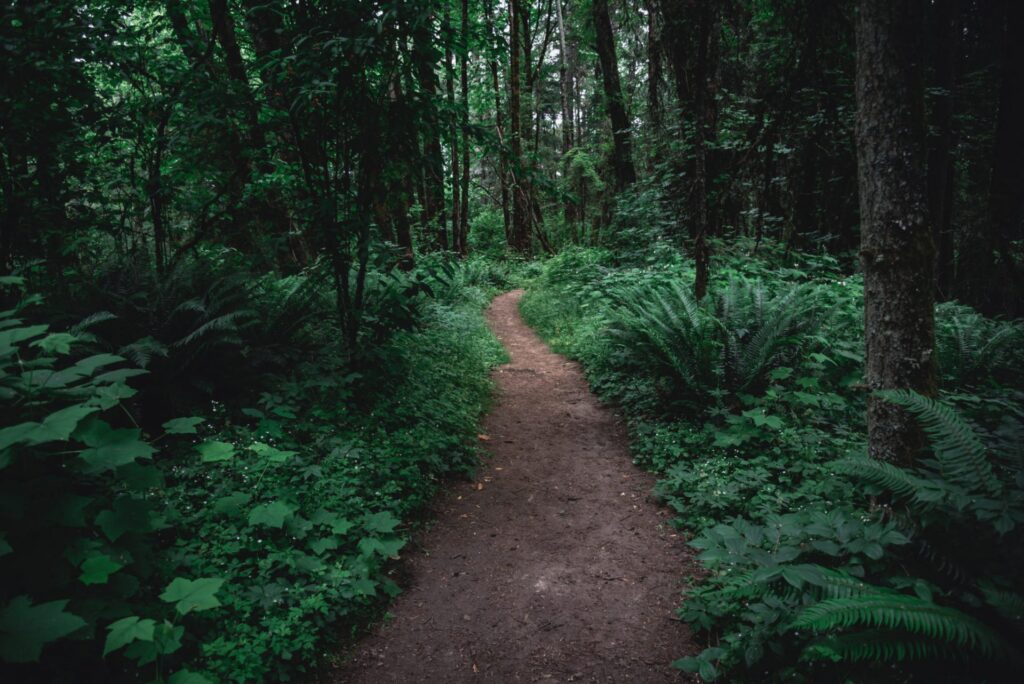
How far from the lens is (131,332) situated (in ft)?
15.4

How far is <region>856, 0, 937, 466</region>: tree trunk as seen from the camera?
3094 mm

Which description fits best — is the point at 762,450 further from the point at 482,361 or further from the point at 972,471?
the point at 482,361

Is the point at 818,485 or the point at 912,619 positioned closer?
the point at 912,619

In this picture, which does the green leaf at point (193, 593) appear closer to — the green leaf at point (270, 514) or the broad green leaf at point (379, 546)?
the green leaf at point (270, 514)

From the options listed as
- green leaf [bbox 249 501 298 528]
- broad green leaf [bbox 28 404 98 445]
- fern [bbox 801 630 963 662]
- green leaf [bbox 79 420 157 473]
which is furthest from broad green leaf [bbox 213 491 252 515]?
fern [bbox 801 630 963 662]

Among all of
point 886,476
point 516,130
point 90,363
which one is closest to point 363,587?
point 90,363

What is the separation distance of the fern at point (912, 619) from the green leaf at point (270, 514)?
2886 mm

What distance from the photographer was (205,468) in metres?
3.74

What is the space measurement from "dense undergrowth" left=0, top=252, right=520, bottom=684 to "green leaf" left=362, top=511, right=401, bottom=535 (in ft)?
0.05

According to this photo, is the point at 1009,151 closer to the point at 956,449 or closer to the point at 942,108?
the point at 942,108

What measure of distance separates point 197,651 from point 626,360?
19.3ft

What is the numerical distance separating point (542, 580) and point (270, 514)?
1.94 meters

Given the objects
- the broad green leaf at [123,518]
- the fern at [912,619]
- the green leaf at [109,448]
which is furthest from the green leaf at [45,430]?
the fern at [912,619]

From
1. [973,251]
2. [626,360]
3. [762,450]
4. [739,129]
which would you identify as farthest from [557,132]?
[762,450]
